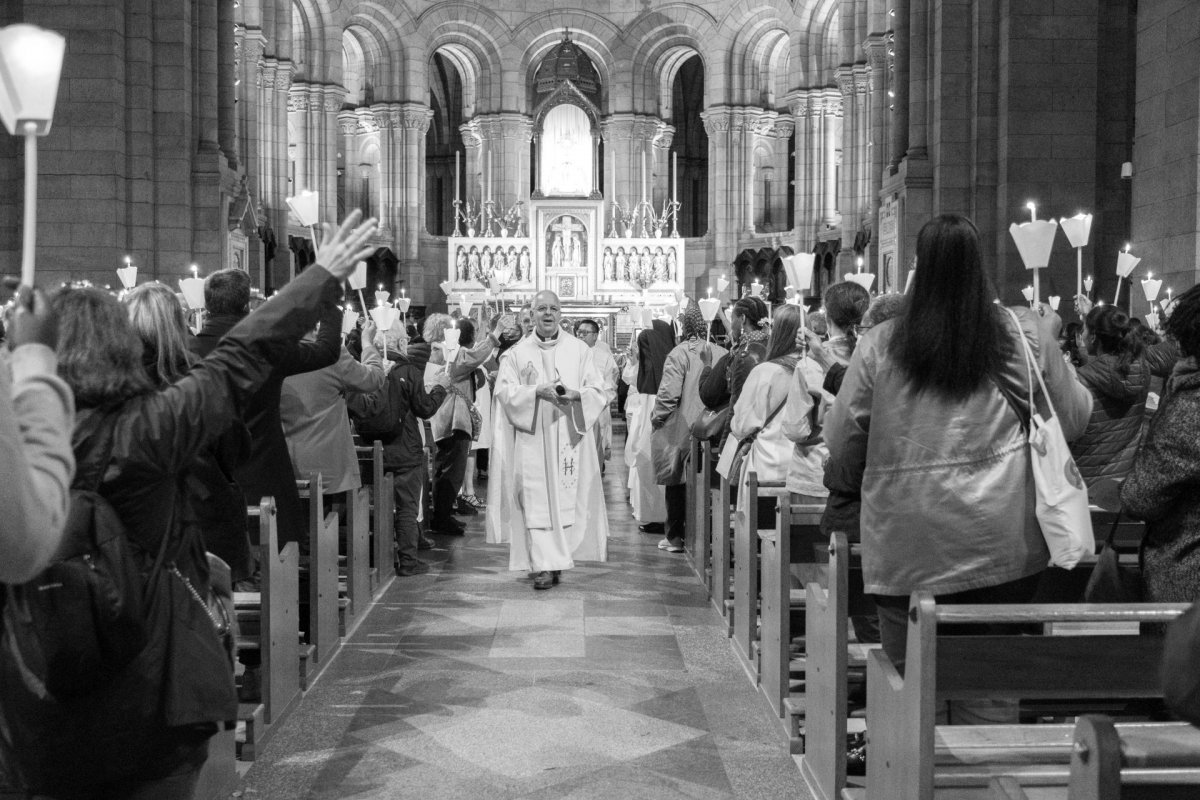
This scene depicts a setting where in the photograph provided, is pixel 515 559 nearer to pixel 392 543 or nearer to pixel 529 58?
pixel 392 543

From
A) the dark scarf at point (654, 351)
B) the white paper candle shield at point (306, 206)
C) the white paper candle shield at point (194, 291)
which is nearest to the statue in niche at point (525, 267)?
the dark scarf at point (654, 351)

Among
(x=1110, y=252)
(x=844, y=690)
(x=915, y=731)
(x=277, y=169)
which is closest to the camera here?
(x=915, y=731)

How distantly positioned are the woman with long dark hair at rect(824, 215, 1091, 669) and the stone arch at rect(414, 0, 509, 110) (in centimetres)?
3069

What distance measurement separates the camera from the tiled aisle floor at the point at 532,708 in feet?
16.3

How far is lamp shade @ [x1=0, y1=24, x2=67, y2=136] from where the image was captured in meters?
2.51

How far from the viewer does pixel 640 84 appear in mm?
34031

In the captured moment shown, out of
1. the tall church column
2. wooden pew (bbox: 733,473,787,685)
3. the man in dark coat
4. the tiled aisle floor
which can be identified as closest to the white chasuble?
the tiled aisle floor

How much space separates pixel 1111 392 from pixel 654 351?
225 inches

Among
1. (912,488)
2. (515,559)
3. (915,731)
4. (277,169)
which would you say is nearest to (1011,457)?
(912,488)

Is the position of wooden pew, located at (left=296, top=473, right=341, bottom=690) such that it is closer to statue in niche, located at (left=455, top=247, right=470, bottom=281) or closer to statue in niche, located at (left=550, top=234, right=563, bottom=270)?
statue in niche, located at (left=455, top=247, right=470, bottom=281)

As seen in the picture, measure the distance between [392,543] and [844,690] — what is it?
5.52 meters

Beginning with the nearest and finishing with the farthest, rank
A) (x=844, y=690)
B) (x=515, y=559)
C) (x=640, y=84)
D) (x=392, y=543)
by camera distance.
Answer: (x=844, y=690)
(x=515, y=559)
(x=392, y=543)
(x=640, y=84)

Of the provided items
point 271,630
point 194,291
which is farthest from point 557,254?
point 271,630

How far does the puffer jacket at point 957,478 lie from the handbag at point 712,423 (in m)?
4.87
